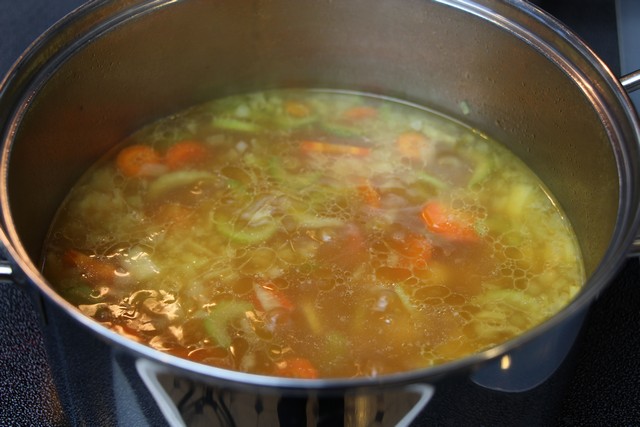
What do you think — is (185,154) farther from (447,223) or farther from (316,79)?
(447,223)

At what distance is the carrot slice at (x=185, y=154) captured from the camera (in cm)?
197

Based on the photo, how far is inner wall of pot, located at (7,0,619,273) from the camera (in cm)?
171

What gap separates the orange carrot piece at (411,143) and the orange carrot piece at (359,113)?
4.7 inches

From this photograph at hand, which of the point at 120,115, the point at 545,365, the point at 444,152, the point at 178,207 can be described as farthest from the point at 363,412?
the point at 120,115

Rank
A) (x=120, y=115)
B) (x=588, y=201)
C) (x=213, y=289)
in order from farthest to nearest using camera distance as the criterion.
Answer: (x=120, y=115) → (x=588, y=201) → (x=213, y=289)

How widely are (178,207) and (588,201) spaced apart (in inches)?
36.9

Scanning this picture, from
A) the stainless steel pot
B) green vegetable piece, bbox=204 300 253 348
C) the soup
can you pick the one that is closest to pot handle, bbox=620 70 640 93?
the stainless steel pot

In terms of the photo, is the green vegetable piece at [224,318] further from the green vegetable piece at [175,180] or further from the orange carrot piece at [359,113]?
the orange carrot piece at [359,113]

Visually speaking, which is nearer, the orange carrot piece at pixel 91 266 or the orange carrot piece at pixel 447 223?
the orange carrot piece at pixel 91 266

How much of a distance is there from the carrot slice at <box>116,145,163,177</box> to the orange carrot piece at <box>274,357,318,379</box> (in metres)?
0.68

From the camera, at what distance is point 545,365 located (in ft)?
4.10

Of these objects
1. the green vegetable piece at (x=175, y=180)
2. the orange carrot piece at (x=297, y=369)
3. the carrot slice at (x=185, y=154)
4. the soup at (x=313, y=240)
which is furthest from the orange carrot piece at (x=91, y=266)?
the orange carrot piece at (x=297, y=369)

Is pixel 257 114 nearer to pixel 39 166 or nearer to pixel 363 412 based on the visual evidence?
pixel 39 166

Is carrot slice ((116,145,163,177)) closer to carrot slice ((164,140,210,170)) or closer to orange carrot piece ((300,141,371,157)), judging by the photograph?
carrot slice ((164,140,210,170))
